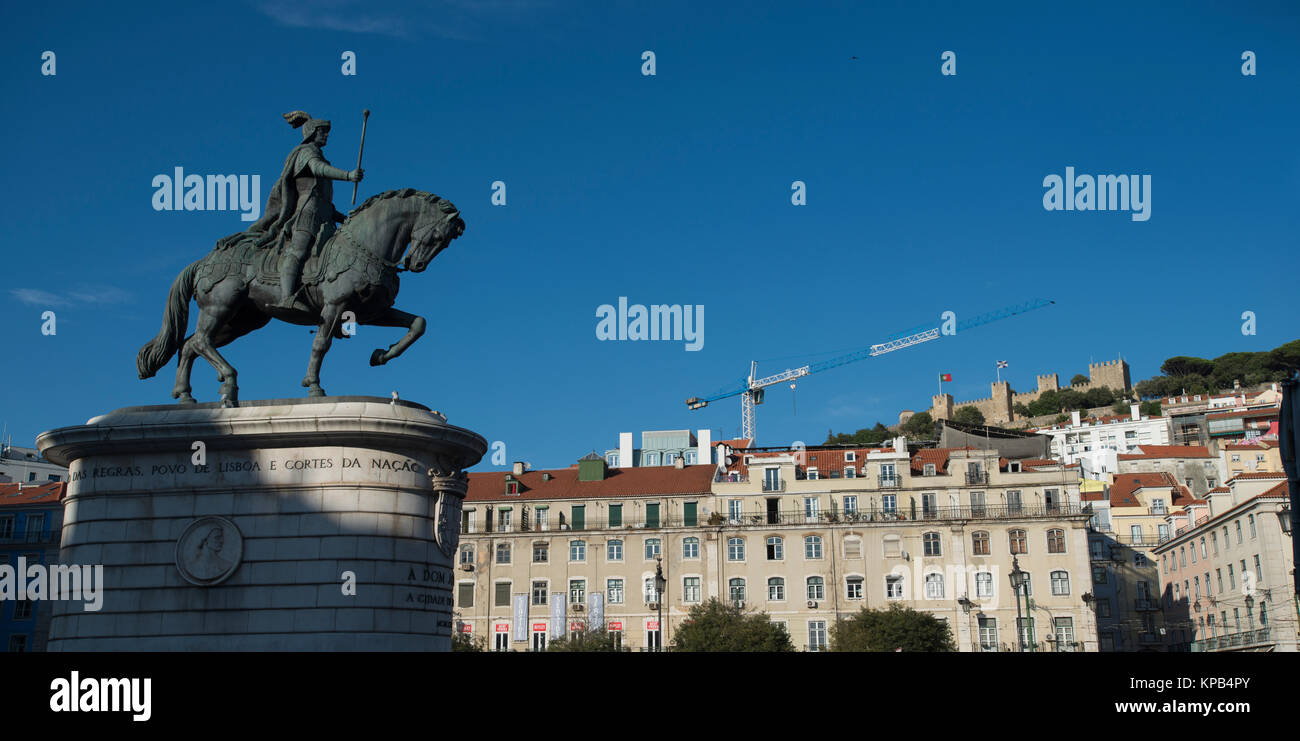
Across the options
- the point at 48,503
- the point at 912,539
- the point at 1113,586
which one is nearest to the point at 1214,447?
the point at 1113,586

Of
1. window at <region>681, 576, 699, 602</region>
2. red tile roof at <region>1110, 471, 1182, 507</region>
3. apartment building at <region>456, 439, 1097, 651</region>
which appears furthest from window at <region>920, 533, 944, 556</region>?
red tile roof at <region>1110, 471, 1182, 507</region>

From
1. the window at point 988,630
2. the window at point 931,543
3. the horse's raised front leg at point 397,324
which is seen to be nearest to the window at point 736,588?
the window at point 931,543

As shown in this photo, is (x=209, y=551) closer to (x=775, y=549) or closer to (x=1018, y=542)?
(x=775, y=549)

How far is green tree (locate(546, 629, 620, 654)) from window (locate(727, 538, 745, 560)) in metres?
8.32

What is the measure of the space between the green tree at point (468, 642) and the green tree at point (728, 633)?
35.9 feet

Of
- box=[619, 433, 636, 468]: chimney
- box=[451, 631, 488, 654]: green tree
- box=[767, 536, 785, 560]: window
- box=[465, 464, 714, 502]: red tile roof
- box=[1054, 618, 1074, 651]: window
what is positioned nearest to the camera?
box=[451, 631, 488, 654]: green tree

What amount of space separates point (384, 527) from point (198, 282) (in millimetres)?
6079

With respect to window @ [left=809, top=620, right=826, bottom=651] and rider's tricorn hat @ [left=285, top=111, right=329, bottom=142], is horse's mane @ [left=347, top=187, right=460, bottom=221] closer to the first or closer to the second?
rider's tricorn hat @ [left=285, top=111, right=329, bottom=142]

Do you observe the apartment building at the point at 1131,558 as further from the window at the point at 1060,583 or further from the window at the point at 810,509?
the window at the point at 810,509

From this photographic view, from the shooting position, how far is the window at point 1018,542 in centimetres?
6588

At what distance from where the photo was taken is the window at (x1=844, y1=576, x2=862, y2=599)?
2623 inches

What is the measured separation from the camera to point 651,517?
2783 inches

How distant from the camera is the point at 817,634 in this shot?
217 ft
